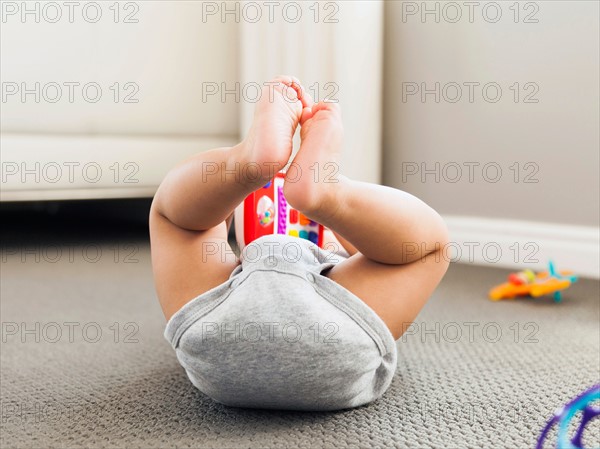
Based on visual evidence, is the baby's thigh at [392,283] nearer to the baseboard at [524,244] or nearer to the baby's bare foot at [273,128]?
the baby's bare foot at [273,128]

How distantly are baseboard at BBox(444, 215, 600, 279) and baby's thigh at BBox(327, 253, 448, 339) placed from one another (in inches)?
30.0

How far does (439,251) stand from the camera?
2.14 feet

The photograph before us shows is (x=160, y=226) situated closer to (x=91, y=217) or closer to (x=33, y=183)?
(x=33, y=183)

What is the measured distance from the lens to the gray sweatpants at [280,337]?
0.56 m

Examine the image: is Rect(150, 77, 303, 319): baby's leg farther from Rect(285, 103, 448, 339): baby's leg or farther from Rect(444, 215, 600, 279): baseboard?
Rect(444, 215, 600, 279): baseboard

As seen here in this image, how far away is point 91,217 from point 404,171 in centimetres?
101

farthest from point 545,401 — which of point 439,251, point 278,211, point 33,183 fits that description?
point 33,183

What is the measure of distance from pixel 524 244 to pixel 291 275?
3.06 feet

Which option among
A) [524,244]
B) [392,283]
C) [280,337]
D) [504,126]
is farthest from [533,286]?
[280,337]

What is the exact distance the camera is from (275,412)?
0.61 metres

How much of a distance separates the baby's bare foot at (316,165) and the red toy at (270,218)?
180 mm

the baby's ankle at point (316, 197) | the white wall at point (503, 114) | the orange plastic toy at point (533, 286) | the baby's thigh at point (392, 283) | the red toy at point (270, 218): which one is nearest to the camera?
the baby's ankle at point (316, 197)

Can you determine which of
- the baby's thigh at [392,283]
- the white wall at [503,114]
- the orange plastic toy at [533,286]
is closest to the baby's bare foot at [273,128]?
the baby's thigh at [392,283]

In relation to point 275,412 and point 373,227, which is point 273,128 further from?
point 275,412
